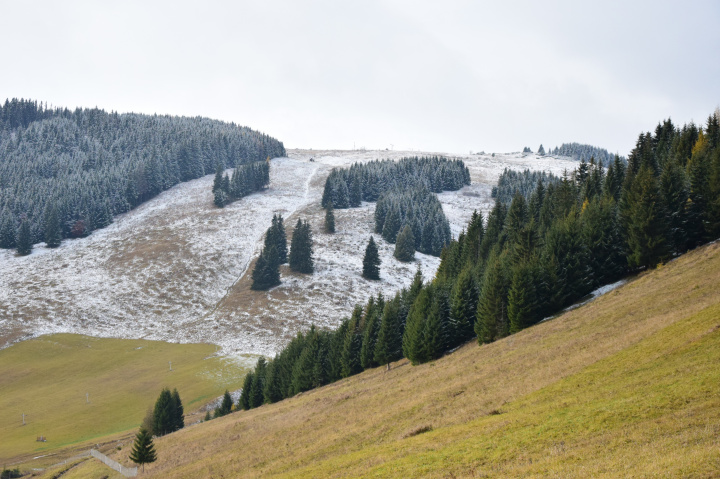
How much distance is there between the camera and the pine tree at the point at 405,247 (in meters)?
140

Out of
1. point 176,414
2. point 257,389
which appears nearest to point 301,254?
point 257,389

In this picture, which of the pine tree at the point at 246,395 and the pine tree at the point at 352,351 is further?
the pine tree at the point at 246,395

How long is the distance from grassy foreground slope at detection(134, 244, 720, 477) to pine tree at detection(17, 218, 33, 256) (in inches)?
4425

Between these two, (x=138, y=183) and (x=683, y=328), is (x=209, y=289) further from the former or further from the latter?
(x=683, y=328)

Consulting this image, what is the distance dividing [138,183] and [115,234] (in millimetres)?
35002

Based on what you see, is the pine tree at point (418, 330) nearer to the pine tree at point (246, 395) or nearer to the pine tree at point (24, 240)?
the pine tree at point (246, 395)

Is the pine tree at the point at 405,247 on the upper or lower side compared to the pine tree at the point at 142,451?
upper

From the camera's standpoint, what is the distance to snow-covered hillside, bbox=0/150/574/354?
102 m

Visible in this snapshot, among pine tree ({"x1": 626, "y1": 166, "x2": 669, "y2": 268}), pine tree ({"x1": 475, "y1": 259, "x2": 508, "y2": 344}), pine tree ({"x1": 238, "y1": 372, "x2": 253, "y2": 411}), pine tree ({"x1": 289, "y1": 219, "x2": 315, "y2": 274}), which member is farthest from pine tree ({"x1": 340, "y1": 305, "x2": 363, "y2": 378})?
pine tree ({"x1": 289, "y1": 219, "x2": 315, "y2": 274})

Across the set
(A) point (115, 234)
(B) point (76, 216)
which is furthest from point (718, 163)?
(B) point (76, 216)

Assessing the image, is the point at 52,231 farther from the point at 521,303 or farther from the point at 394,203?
the point at 521,303

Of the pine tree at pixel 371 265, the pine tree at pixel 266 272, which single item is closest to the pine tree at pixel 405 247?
the pine tree at pixel 371 265

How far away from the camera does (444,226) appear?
508ft

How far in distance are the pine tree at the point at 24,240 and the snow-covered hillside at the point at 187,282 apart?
2.93m
